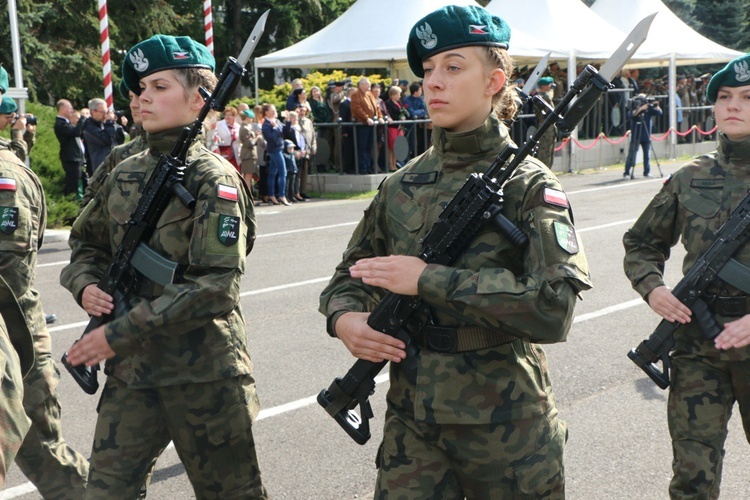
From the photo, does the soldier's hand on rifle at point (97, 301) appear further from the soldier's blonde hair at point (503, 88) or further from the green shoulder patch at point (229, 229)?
the soldier's blonde hair at point (503, 88)

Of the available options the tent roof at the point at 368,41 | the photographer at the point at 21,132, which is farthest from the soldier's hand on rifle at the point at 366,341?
the tent roof at the point at 368,41

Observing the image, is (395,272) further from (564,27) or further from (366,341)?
(564,27)

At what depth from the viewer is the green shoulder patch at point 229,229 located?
3328 millimetres

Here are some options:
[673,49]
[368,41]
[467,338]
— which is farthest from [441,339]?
[673,49]

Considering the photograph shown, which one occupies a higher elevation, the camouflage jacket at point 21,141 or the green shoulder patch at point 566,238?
the green shoulder patch at point 566,238

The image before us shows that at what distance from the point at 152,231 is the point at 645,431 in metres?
3.26

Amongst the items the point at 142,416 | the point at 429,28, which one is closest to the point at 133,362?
the point at 142,416

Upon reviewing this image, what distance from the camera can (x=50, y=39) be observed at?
2606 cm

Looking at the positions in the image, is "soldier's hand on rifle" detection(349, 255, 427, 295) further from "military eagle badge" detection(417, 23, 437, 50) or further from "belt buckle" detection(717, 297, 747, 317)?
"belt buckle" detection(717, 297, 747, 317)

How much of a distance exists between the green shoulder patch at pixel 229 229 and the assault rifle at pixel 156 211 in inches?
5.6

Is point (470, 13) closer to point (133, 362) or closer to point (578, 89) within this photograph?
point (578, 89)

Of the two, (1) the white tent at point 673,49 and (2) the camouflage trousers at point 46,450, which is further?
(1) the white tent at point 673,49

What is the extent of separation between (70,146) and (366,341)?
1313cm

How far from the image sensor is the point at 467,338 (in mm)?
2801
